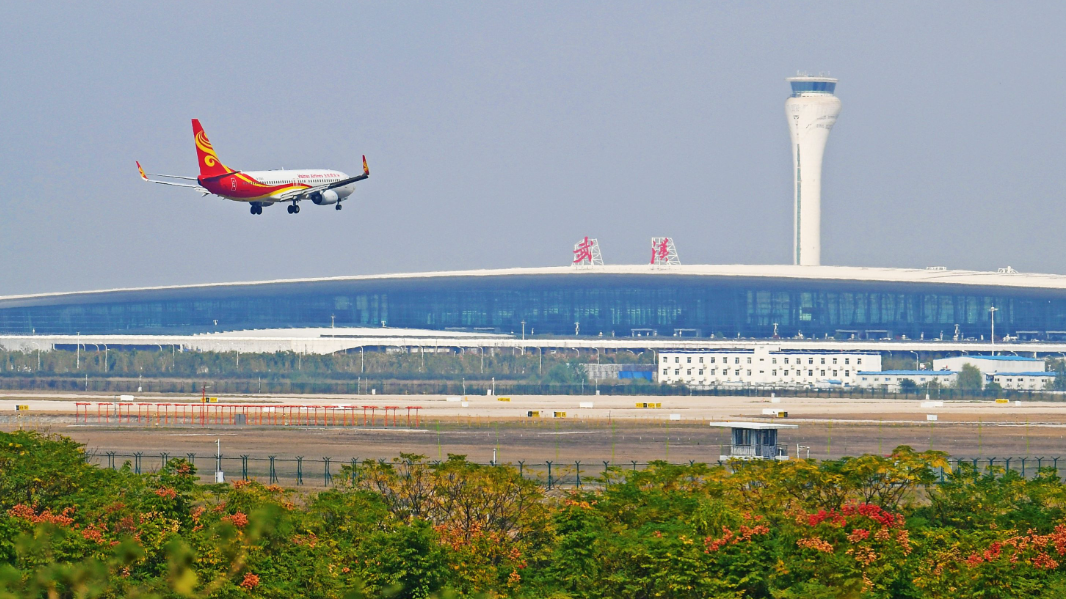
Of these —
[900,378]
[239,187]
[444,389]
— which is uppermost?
[239,187]

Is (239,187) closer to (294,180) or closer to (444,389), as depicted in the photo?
(294,180)

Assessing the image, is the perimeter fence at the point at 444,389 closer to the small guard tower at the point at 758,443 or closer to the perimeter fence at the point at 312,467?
the perimeter fence at the point at 312,467

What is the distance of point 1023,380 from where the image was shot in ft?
616

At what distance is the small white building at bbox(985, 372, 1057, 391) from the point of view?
184m

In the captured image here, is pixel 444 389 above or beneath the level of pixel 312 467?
beneath

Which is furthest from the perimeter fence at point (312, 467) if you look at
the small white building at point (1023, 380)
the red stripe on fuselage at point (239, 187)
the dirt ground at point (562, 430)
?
the small white building at point (1023, 380)

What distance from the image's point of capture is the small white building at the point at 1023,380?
184 meters

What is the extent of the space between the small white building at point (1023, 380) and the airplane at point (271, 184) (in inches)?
4147

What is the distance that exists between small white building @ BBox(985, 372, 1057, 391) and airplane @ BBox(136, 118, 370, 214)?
105346mm

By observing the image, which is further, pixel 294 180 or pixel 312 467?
pixel 294 180

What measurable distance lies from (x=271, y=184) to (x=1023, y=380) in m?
118

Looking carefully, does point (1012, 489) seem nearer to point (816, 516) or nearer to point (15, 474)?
point (816, 516)

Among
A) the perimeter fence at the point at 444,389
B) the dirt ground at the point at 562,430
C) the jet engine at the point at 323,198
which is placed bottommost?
the perimeter fence at the point at 444,389

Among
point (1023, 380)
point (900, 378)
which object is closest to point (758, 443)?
point (900, 378)
